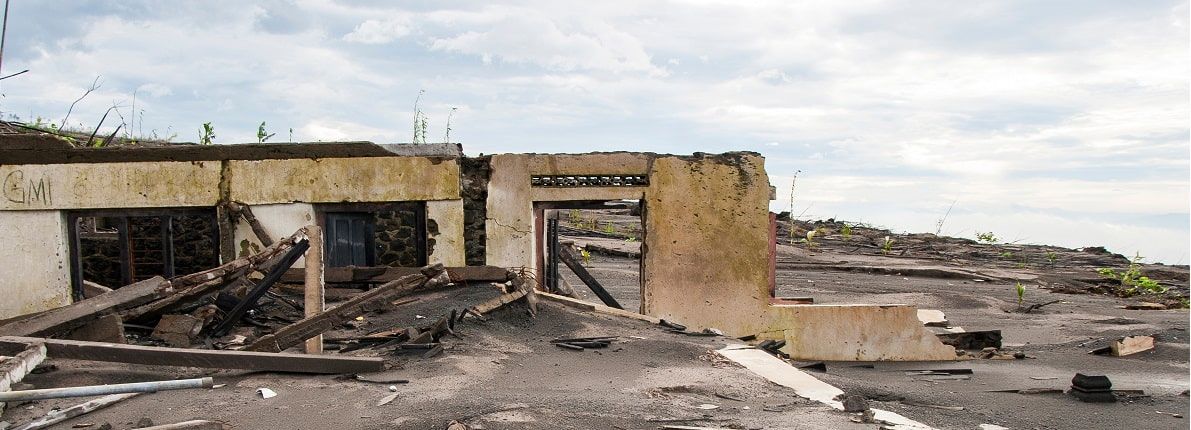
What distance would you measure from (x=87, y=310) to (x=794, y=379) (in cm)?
705

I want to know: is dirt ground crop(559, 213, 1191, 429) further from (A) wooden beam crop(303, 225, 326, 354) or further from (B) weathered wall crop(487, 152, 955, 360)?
(A) wooden beam crop(303, 225, 326, 354)

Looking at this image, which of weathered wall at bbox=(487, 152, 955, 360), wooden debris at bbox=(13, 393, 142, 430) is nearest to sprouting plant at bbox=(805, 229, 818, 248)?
weathered wall at bbox=(487, 152, 955, 360)

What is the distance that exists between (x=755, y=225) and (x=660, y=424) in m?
6.30

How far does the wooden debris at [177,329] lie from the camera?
9.23 m

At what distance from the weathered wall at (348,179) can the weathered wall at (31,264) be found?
2.75 metres

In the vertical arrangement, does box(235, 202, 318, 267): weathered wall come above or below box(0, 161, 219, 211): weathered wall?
below

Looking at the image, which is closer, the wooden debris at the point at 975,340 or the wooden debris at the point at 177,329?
the wooden debris at the point at 177,329

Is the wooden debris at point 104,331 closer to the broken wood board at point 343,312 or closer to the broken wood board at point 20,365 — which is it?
the broken wood board at point 20,365

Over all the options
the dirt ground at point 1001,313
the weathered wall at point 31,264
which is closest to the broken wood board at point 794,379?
the dirt ground at point 1001,313

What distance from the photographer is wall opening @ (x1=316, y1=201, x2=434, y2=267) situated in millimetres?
12180

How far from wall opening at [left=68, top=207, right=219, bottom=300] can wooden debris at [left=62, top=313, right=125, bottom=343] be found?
3.53 metres

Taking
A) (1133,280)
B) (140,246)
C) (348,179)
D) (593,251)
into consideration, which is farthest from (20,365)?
(1133,280)

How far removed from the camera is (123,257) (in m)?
13.5

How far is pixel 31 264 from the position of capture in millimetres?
12438
